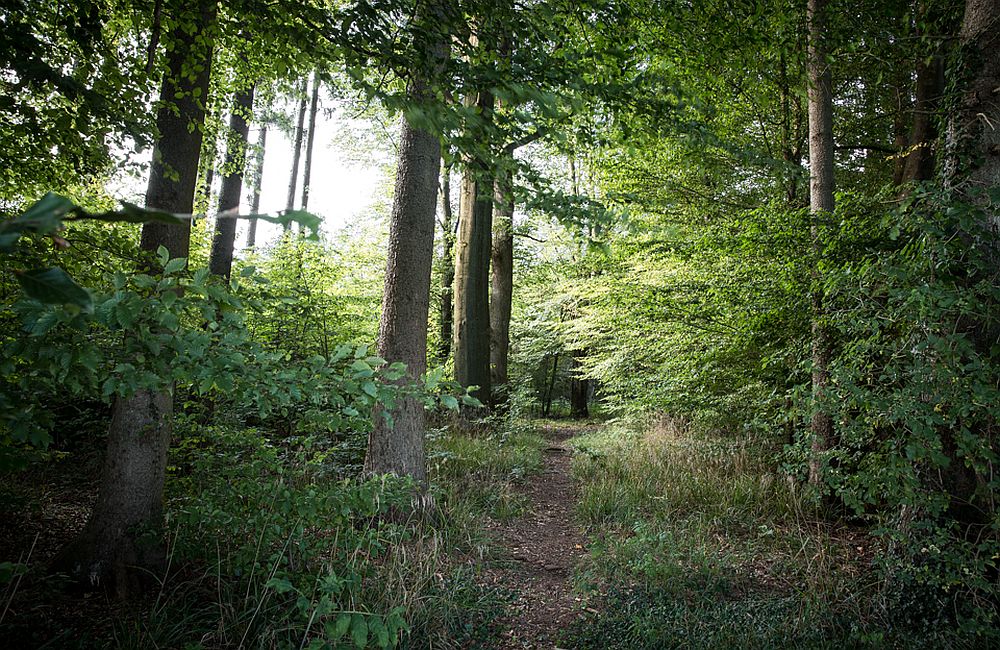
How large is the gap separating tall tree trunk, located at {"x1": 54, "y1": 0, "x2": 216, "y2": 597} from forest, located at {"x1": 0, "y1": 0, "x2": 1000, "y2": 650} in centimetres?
2

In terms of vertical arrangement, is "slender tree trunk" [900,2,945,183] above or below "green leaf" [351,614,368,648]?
above

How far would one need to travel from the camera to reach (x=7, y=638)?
2621 millimetres

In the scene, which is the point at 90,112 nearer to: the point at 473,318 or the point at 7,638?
the point at 7,638

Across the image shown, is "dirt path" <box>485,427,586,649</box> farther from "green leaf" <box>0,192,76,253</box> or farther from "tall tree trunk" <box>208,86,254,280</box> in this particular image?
"tall tree trunk" <box>208,86,254,280</box>

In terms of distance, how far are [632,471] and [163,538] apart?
506cm

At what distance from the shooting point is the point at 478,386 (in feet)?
12.8

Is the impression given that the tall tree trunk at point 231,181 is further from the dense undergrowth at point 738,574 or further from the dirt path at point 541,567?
the dense undergrowth at point 738,574

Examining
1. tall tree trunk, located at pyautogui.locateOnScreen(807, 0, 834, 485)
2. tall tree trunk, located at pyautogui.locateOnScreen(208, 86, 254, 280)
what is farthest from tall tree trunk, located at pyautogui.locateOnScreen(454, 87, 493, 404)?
tall tree trunk, located at pyautogui.locateOnScreen(807, 0, 834, 485)

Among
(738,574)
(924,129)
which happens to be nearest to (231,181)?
(738,574)

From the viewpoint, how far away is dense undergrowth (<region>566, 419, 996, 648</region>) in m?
3.36

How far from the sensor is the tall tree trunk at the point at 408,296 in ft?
15.8

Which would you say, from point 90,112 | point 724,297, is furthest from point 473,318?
point 90,112

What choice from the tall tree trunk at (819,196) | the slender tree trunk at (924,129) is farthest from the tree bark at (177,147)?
the slender tree trunk at (924,129)

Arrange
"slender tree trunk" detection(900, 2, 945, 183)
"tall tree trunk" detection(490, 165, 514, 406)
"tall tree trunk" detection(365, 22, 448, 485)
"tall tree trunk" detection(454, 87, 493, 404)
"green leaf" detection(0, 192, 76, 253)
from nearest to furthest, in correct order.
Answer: "green leaf" detection(0, 192, 76, 253) < "tall tree trunk" detection(365, 22, 448, 485) < "slender tree trunk" detection(900, 2, 945, 183) < "tall tree trunk" detection(454, 87, 493, 404) < "tall tree trunk" detection(490, 165, 514, 406)
